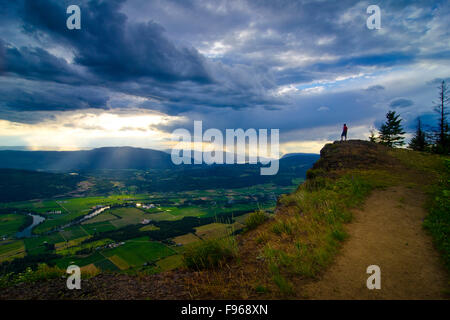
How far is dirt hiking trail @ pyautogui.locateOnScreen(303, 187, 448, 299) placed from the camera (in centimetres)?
417

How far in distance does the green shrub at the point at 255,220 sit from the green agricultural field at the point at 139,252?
108 feet

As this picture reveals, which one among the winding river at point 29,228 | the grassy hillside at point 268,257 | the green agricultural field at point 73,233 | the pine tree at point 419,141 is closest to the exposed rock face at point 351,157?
the grassy hillside at point 268,257

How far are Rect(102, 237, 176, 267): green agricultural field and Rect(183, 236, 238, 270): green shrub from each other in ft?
113

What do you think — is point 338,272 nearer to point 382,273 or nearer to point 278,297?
point 382,273

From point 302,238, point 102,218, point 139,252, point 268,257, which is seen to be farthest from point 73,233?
point 302,238

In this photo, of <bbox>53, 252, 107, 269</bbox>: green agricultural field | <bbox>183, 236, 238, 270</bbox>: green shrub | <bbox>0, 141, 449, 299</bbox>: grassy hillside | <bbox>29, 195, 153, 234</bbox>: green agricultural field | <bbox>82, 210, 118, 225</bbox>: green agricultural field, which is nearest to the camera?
<bbox>0, 141, 449, 299</bbox>: grassy hillside

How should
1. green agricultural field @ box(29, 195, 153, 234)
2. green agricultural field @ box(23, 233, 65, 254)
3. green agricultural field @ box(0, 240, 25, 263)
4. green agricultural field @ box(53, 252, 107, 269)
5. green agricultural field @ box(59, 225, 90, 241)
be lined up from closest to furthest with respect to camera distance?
green agricultural field @ box(53, 252, 107, 269) < green agricultural field @ box(0, 240, 25, 263) < green agricultural field @ box(23, 233, 65, 254) < green agricultural field @ box(59, 225, 90, 241) < green agricultural field @ box(29, 195, 153, 234)

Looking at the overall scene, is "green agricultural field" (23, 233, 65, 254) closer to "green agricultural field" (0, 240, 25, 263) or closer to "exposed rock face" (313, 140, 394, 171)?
"green agricultural field" (0, 240, 25, 263)

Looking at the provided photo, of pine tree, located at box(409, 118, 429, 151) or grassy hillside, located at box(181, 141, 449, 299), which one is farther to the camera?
pine tree, located at box(409, 118, 429, 151)

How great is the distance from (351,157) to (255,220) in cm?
1460

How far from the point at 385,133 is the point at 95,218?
90.3 metres

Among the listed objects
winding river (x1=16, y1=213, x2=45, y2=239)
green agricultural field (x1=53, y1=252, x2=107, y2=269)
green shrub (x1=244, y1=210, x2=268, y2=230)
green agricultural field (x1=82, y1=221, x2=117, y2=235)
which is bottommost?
winding river (x1=16, y1=213, x2=45, y2=239)

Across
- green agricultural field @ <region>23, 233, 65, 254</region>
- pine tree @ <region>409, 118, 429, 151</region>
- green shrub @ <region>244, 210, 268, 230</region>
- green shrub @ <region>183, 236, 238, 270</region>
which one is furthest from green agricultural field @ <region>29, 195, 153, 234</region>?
pine tree @ <region>409, 118, 429, 151</region>

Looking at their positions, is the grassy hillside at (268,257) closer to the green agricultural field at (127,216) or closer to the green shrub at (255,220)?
the green shrub at (255,220)
